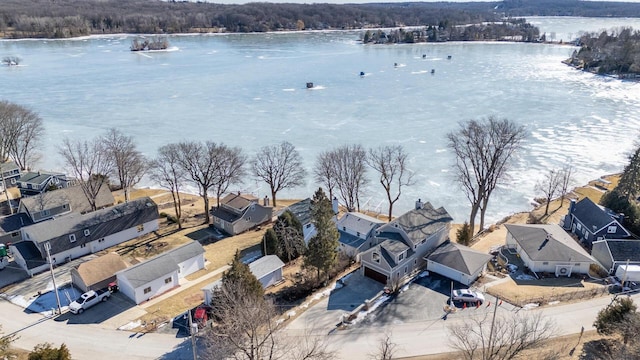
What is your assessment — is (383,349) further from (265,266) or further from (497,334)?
(265,266)

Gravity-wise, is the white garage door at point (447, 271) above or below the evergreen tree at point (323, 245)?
below

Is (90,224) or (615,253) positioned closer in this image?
(615,253)

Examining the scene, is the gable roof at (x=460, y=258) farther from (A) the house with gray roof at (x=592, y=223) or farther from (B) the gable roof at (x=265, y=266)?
(A) the house with gray roof at (x=592, y=223)

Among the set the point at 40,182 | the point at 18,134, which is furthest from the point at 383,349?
the point at 18,134

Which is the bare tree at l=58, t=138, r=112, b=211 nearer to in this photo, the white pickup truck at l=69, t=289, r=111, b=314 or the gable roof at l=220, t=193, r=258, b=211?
the gable roof at l=220, t=193, r=258, b=211

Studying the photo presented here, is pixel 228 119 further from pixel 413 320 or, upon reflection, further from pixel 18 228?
pixel 413 320

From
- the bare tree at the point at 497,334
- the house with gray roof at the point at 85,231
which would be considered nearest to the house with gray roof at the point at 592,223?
the bare tree at the point at 497,334

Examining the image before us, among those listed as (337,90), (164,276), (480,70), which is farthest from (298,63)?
(164,276)
